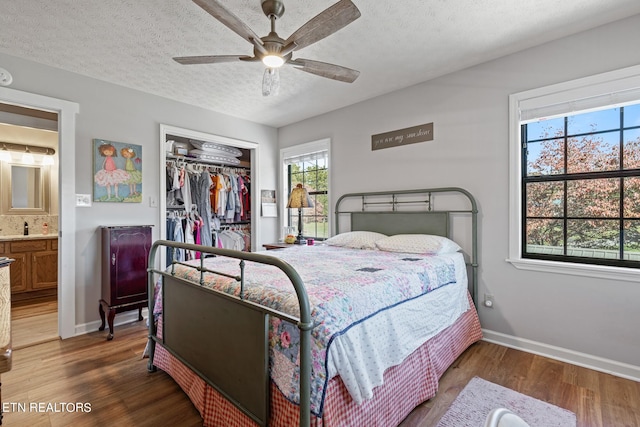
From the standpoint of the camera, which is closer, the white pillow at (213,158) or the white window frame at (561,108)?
the white window frame at (561,108)

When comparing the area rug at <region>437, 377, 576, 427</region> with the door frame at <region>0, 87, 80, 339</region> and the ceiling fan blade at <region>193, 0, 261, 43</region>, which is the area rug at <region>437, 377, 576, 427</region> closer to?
the ceiling fan blade at <region>193, 0, 261, 43</region>

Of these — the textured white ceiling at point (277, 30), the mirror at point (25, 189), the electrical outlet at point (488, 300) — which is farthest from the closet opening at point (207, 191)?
the electrical outlet at point (488, 300)

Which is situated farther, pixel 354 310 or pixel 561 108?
pixel 561 108

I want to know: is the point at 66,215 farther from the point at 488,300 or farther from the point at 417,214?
the point at 488,300

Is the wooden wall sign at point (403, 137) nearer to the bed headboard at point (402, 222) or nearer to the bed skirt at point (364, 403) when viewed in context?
the bed headboard at point (402, 222)

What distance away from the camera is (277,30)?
2357 millimetres

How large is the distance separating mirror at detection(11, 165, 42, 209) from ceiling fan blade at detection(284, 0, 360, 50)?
483cm

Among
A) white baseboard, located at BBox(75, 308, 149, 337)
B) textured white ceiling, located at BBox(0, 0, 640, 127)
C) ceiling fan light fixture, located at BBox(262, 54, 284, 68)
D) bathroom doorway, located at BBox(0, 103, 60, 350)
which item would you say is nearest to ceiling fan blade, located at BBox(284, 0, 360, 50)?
ceiling fan light fixture, located at BBox(262, 54, 284, 68)

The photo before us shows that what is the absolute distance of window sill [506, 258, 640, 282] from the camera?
2220 mm

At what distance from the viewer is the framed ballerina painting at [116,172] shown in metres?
3.18

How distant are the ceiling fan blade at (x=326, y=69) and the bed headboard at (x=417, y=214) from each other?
1.54m

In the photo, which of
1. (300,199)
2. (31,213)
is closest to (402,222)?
(300,199)

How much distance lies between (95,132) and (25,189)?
2.41 meters

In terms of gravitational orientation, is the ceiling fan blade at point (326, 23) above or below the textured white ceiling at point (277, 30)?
below
